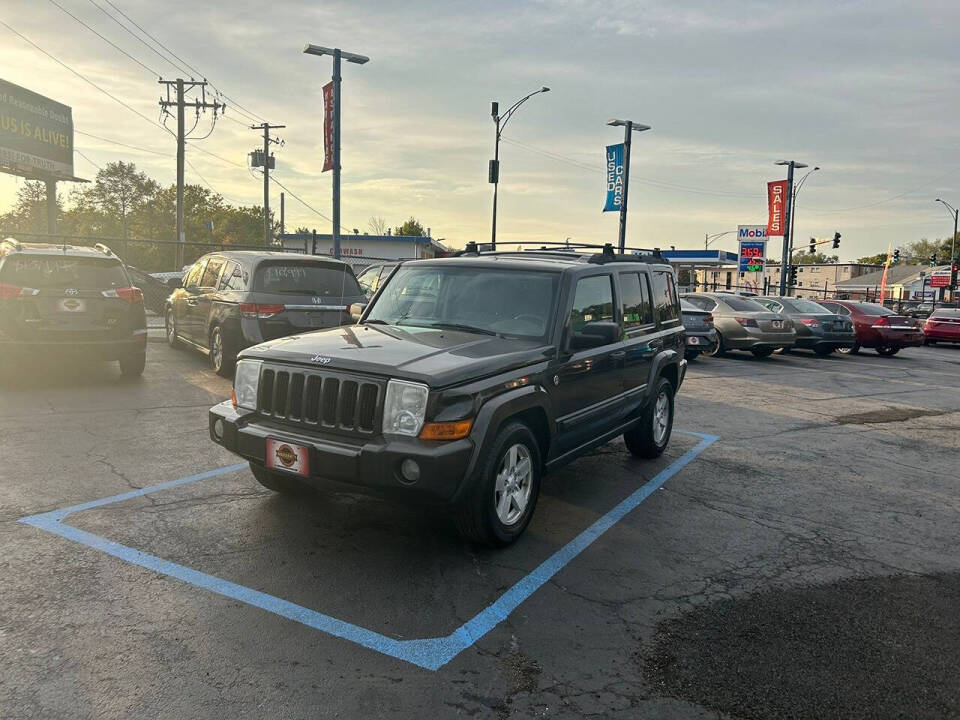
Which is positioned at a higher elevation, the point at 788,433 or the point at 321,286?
the point at 321,286

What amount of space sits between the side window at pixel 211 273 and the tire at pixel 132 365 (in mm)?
1512

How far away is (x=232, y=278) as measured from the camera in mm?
10125

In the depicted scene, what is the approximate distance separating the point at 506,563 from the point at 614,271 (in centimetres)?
276

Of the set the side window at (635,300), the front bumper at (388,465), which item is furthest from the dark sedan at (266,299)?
the front bumper at (388,465)

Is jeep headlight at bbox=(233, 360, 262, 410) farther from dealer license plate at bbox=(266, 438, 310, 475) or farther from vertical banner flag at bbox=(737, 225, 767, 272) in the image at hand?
vertical banner flag at bbox=(737, 225, 767, 272)

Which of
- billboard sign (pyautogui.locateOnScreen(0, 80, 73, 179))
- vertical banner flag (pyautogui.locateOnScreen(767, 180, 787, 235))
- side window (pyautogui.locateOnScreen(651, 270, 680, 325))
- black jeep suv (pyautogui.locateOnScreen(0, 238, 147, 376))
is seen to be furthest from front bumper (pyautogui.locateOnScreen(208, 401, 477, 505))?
vertical banner flag (pyautogui.locateOnScreen(767, 180, 787, 235))

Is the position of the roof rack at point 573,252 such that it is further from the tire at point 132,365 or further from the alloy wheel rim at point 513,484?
the tire at point 132,365

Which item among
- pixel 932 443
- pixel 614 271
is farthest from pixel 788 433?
pixel 614 271

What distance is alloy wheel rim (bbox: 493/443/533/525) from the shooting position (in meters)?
4.44

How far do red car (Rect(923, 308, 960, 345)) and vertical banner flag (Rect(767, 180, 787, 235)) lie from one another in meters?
12.3

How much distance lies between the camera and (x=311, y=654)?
3.20 m

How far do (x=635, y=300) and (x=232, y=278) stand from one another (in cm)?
614

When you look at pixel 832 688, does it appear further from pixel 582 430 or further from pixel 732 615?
pixel 582 430

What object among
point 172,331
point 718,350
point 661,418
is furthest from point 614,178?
point 661,418
